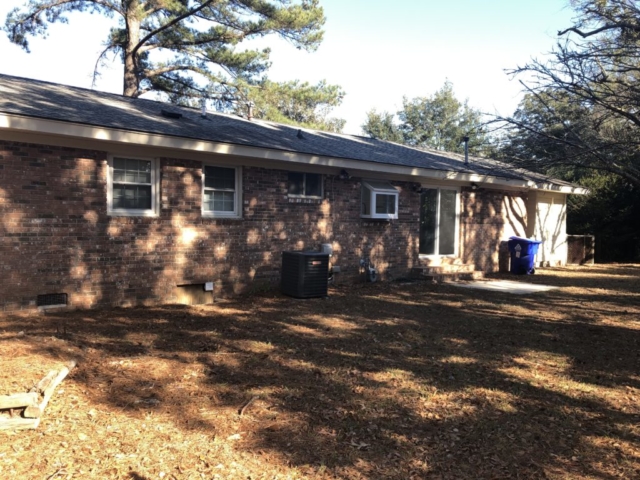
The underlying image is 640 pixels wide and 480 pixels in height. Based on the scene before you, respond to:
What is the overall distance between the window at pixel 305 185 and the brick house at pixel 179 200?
1.3 inches

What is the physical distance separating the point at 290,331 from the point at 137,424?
127 inches

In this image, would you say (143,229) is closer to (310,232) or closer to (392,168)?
(310,232)

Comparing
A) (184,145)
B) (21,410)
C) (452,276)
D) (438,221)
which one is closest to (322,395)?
(21,410)

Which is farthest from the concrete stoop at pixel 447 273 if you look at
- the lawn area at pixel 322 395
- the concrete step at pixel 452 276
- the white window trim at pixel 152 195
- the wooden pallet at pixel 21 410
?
the wooden pallet at pixel 21 410

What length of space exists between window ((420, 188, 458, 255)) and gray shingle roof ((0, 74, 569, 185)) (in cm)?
79

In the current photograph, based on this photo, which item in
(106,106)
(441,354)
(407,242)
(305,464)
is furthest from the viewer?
(407,242)

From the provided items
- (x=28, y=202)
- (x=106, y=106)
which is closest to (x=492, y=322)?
(x=28, y=202)

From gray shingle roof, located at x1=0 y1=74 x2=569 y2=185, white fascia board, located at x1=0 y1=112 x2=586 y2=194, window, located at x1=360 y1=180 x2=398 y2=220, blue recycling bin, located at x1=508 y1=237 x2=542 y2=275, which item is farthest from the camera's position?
blue recycling bin, located at x1=508 y1=237 x2=542 y2=275

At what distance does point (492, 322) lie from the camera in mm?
7832

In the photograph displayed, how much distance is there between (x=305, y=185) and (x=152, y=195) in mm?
3268

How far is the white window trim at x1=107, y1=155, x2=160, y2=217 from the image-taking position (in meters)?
7.99

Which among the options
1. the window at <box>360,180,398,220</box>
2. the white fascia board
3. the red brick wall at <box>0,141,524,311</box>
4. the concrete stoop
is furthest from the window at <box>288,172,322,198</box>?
the concrete stoop

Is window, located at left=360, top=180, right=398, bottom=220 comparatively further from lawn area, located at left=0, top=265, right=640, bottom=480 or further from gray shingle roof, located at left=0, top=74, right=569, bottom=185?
lawn area, located at left=0, top=265, right=640, bottom=480

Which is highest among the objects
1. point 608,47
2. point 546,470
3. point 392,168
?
point 608,47
